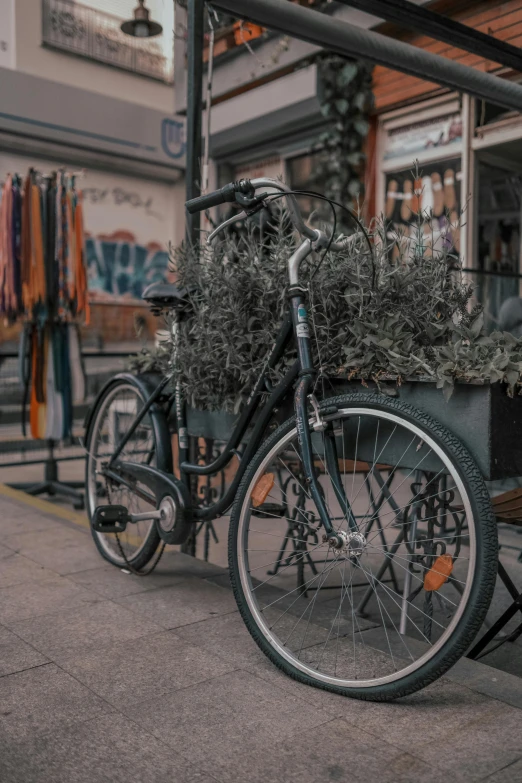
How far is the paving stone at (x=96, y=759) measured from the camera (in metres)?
1.75

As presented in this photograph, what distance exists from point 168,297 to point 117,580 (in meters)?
1.24

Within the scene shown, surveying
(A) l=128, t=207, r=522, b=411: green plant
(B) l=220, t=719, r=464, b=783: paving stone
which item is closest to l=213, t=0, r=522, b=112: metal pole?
(A) l=128, t=207, r=522, b=411: green plant

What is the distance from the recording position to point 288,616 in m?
2.80

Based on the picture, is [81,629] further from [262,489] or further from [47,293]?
[47,293]

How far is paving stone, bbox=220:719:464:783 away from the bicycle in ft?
0.69

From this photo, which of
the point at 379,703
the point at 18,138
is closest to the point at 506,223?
the point at 379,703

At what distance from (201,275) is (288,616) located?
4.47 ft

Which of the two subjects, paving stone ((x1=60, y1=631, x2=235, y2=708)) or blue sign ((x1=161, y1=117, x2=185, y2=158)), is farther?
blue sign ((x1=161, y1=117, x2=185, y2=158))

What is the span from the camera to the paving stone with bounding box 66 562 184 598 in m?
3.12

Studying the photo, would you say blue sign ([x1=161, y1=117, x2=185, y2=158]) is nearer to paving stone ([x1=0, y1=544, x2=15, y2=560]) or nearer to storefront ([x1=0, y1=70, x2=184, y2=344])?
storefront ([x1=0, y1=70, x2=184, y2=344])

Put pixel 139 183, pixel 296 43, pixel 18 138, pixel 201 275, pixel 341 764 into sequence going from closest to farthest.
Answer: pixel 341 764, pixel 201 275, pixel 296 43, pixel 18 138, pixel 139 183

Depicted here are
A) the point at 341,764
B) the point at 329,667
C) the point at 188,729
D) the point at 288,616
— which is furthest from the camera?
the point at 288,616

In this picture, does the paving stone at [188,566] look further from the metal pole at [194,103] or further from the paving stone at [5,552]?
the metal pole at [194,103]

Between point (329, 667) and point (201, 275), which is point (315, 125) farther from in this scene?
point (329, 667)
